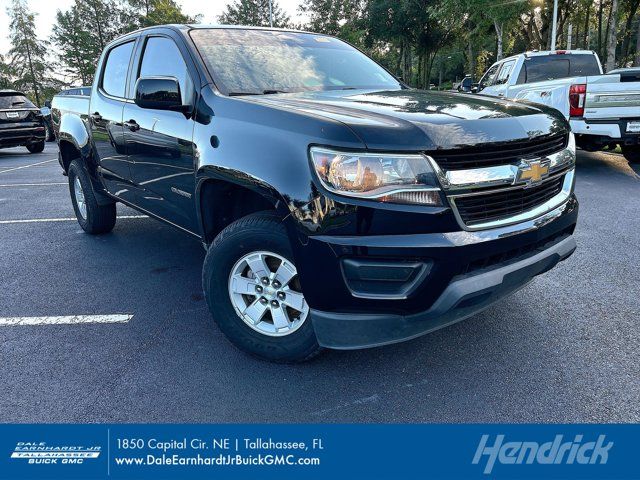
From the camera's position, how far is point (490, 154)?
2371 millimetres

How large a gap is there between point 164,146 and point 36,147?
15.2 m

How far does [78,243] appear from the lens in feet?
17.4

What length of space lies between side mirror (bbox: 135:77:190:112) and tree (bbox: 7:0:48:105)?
5642 cm

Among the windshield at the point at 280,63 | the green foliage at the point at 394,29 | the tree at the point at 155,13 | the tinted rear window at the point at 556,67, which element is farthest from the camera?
the tree at the point at 155,13

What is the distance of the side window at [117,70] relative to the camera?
166 inches

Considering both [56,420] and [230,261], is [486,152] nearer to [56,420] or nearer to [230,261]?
[230,261]

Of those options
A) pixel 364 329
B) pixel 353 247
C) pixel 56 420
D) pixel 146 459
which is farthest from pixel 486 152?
pixel 56 420

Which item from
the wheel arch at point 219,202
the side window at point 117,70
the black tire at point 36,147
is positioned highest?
the side window at point 117,70

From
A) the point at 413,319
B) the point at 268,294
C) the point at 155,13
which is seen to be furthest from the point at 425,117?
the point at 155,13

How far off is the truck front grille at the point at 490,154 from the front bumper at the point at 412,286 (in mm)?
311

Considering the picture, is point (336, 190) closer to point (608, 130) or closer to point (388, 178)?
point (388, 178)

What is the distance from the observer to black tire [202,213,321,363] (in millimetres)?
2572

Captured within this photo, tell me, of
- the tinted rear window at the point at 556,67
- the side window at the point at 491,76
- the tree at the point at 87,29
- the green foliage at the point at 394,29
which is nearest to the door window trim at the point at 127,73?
the tinted rear window at the point at 556,67

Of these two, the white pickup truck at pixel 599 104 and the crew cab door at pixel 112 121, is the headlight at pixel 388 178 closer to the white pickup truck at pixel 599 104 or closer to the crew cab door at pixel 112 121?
the crew cab door at pixel 112 121
